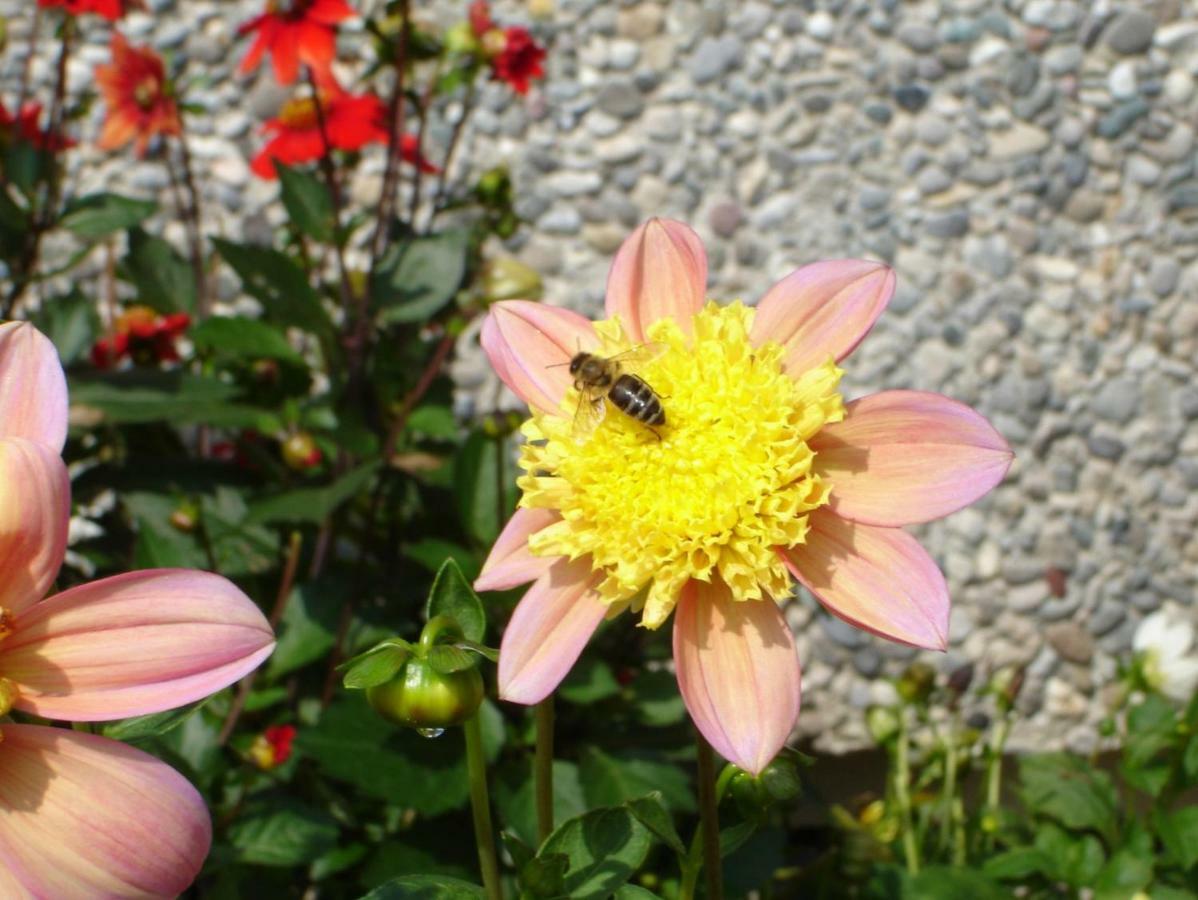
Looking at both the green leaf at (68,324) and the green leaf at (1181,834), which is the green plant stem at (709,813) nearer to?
the green leaf at (1181,834)

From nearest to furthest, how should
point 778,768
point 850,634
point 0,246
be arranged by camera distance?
point 778,768 < point 0,246 < point 850,634

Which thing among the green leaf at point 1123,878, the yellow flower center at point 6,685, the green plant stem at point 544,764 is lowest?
the green leaf at point 1123,878

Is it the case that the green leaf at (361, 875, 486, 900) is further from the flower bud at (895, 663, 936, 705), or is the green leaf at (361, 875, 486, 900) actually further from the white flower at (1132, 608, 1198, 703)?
the white flower at (1132, 608, 1198, 703)

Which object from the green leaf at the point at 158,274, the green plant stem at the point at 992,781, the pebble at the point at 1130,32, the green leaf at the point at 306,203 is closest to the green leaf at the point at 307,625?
the green leaf at the point at 306,203

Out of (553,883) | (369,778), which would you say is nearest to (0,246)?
(369,778)

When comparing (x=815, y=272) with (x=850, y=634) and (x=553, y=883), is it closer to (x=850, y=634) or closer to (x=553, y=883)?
(x=553, y=883)
